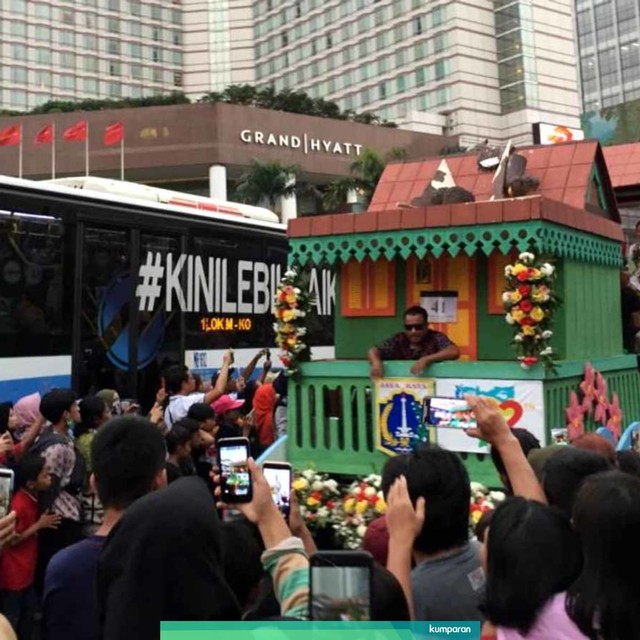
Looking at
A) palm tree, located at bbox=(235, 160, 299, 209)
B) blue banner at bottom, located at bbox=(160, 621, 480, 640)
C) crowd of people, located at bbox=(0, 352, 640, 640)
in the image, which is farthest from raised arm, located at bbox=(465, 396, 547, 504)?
palm tree, located at bbox=(235, 160, 299, 209)

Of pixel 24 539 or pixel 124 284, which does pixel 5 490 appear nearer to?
pixel 24 539

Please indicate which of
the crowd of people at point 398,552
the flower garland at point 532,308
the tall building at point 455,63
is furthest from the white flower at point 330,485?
the tall building at point 455,63

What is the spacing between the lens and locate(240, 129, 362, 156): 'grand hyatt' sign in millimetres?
43469

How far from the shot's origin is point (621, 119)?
24406mm

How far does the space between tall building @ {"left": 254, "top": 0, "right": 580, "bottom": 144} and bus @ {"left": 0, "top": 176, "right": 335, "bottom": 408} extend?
171ft

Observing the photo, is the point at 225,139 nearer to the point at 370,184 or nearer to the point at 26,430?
the point at 370,184

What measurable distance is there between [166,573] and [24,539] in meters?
2.72

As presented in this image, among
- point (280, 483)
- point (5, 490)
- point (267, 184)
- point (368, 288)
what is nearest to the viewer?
point (280, 483)

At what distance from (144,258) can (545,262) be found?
19.1 ft

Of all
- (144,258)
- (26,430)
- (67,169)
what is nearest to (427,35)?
(67,169)

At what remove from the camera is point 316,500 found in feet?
16.7

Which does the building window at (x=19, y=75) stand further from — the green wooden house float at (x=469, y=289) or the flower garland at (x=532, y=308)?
the flower garland at (x=532, y=308)

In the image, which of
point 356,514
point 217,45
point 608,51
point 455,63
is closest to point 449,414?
point 356,514

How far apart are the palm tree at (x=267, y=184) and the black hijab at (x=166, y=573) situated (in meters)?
36.7
